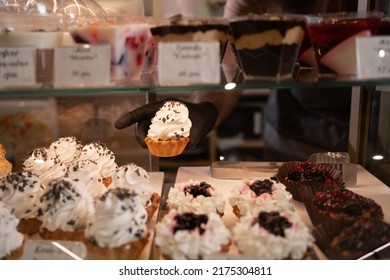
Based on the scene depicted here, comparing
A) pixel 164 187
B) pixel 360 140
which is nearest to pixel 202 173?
pixel 164 187

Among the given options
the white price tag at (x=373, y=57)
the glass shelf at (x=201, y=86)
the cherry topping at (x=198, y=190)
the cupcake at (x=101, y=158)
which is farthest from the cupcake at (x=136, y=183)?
the white price tag at (x=373, y=57)

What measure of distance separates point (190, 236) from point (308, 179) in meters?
0.66

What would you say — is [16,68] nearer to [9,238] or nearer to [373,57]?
[9,238]

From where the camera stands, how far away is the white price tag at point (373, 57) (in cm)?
107

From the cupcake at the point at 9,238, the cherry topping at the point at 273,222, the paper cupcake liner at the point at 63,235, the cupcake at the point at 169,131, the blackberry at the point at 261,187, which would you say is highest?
the cupcake at the point at 169,131

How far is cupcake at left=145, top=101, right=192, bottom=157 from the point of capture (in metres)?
1.81

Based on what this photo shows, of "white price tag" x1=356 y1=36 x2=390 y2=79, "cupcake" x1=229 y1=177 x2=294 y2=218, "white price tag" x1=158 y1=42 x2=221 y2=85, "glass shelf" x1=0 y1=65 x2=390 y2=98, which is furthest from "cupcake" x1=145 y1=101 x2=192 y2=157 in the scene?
"white price tag" x1=356 y1=36 x2=390 y2=79

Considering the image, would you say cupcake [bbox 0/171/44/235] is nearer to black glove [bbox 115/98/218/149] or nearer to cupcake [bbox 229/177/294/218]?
black glove [bbox 115/98/218/149]

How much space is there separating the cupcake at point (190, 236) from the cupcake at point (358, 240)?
11.6 inches

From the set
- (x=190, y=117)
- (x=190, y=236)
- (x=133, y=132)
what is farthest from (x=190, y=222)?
(x=133, y=132)

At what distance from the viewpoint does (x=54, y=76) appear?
3.61 ft

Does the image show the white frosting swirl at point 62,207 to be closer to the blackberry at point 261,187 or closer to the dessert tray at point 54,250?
the dessert tray at point 54,250

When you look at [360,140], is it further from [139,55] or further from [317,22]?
[139,55]
